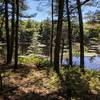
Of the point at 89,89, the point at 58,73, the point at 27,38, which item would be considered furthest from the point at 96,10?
the point at 27,38

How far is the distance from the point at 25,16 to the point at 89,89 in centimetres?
1855

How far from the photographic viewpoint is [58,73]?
15.0 meters

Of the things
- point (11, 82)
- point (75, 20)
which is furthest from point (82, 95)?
point (75, 20)

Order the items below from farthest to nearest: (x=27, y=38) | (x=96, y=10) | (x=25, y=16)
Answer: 1. (x=27, y=38)
2. (x=25, y=16)
3. (x=96, y=10)

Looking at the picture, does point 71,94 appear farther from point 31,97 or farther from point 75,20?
point 75,20

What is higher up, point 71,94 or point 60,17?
point 60,17

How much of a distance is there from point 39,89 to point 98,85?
143 inches

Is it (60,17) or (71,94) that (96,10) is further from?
(71,94)

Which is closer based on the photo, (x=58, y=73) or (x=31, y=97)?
(x=31, y=97)

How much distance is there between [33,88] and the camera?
38.1 feet

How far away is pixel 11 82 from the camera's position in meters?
12.4

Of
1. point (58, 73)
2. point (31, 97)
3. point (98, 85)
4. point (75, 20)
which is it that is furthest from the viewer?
point (75, 20)

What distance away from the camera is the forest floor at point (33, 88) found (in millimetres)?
10472

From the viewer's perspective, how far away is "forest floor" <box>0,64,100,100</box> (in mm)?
10472
